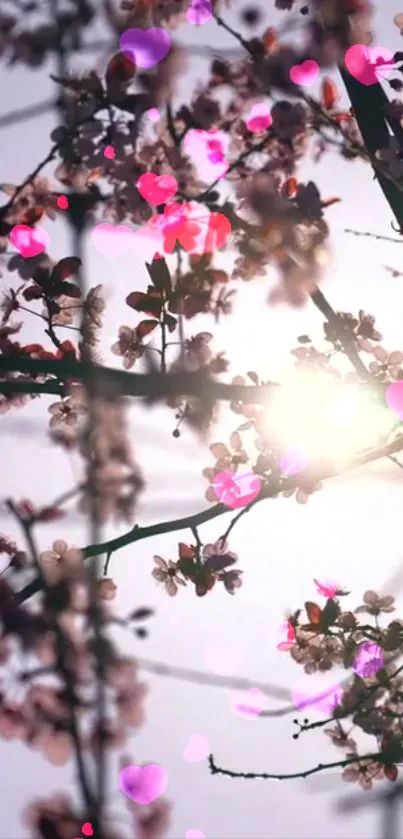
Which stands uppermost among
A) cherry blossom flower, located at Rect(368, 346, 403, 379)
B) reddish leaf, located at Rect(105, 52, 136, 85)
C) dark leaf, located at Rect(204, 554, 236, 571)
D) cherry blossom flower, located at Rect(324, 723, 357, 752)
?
reddish leaf, located at Rect(105, 52, 136, 85)

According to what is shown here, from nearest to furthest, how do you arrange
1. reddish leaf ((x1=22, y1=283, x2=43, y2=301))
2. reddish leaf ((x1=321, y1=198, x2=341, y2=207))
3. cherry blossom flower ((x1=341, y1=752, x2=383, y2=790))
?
1. reddish leaf ((x1=22, y1=283, x2=43, y2=301))
2. reddish leaf ((x1=321, y1=198, x2=341, y2=207))
3. cherry blossom flower ((x1=341, y1=752, x2=383, y2=790))

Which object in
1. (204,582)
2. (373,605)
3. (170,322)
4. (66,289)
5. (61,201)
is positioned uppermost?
(61,201)

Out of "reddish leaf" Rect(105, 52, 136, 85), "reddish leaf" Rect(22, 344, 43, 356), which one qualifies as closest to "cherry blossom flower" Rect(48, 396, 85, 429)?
"reddish leaf" Rect(22, 344, 43, 356)

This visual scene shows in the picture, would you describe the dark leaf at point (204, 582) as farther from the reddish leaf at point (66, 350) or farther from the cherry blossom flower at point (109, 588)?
the reddish leaf at point (66, 350)

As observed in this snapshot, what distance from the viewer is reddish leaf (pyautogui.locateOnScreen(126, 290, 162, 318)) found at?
4.20 metres

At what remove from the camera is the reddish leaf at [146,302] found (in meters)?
4.20

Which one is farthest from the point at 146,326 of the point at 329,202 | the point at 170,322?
the point at 329,202

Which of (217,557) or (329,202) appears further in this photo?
(217,557)

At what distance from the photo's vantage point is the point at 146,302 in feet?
13.9

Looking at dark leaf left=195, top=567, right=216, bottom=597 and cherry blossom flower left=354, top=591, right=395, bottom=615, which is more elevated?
dark leaf left=195, top=567, right=216, bottom=597

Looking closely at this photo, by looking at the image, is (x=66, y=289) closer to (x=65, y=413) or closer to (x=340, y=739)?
(x=65, y=413)

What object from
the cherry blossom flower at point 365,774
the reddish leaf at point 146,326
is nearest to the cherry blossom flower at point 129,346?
the reddish leaf at point 146,326

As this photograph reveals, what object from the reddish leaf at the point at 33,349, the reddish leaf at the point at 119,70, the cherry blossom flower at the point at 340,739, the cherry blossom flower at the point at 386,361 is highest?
the reddish leaf at the point at 119,70

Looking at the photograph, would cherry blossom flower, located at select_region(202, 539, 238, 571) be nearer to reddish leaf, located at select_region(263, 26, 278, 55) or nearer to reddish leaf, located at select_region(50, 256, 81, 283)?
reddish leaf, located at select_region(50, 256, 81, 283)
